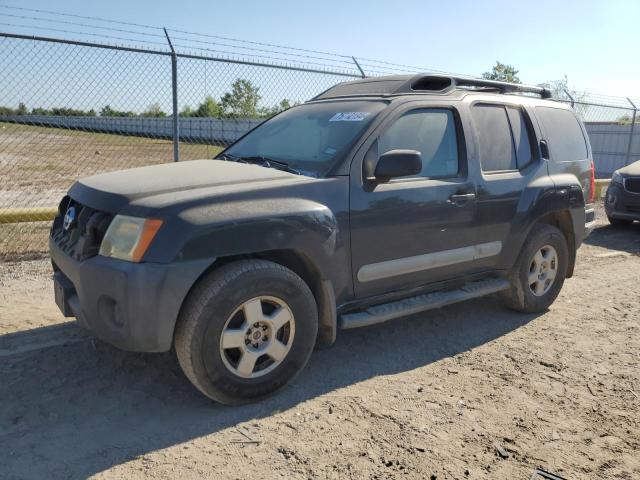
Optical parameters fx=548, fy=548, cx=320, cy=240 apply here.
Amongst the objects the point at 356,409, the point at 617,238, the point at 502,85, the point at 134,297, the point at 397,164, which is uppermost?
the point at 502,85

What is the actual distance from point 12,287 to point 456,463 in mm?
4179

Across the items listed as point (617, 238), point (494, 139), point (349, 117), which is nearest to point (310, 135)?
point (349, 117)

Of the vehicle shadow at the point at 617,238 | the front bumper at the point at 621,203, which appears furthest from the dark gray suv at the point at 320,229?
the front bumper at the point at 621,203

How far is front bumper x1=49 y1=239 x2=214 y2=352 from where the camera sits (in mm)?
2791

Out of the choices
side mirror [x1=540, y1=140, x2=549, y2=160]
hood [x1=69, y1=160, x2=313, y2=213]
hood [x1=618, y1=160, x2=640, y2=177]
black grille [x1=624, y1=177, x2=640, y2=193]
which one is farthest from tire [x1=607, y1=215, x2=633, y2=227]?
hood [x1=69, y1=160, x2=313, y2=213]

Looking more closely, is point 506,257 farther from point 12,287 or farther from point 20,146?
point 20,146

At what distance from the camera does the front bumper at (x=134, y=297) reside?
9.16 feet

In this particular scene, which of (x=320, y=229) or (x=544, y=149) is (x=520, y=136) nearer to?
(x=544, y=149)

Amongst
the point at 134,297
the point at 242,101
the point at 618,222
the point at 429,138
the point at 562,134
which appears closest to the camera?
the point at 134,297

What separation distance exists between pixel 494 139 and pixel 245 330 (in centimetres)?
264

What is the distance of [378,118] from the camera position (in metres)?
3.71

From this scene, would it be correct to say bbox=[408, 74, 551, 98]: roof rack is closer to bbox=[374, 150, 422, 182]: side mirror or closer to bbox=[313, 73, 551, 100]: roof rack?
bbox=[313, 73, 551, 100]: roof rack

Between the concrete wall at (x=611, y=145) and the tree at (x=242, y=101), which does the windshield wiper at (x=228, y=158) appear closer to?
the tree at (x=242, y=101)

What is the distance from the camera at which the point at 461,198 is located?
404 centimetres
